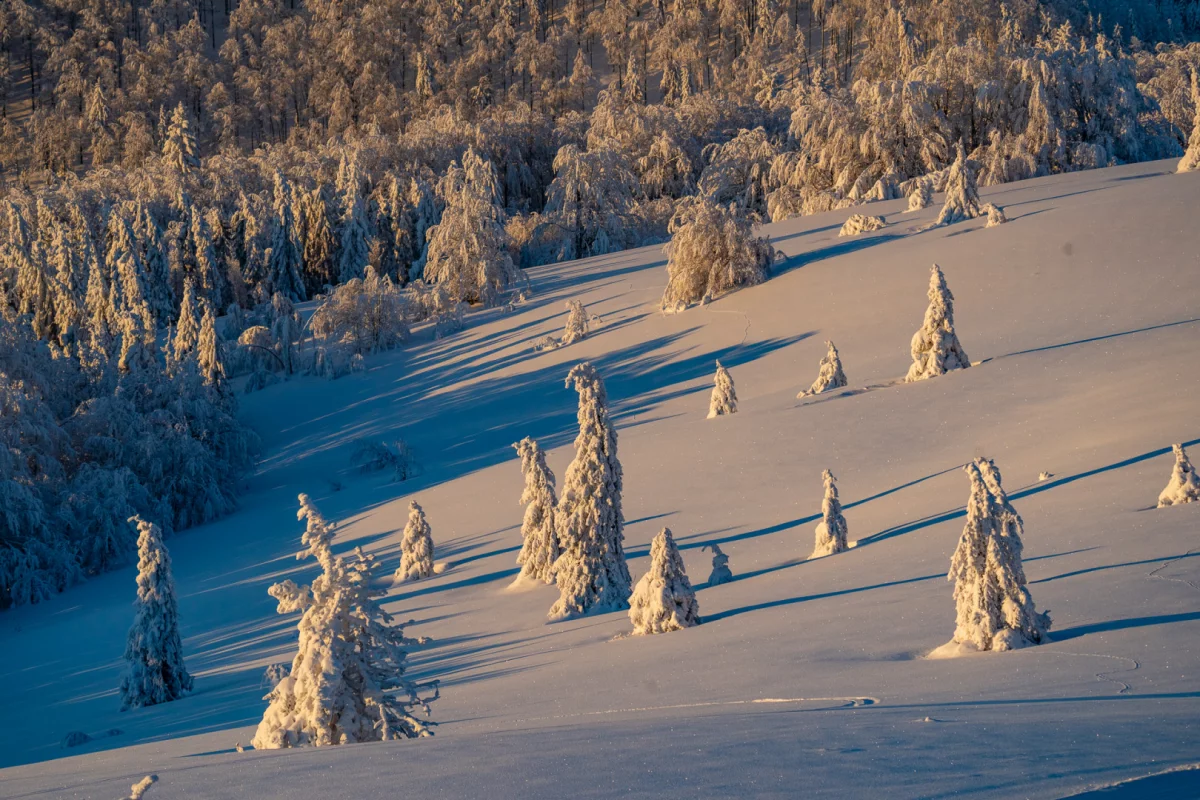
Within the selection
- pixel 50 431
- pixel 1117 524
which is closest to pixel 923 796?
pixel 1117 524

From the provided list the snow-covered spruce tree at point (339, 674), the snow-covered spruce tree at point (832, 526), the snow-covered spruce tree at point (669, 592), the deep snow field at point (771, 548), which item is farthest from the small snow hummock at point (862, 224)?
the snow-covered spruce tree at point (339, 674)

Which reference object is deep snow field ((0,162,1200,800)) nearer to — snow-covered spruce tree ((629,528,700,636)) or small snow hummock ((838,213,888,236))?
snow-covered spruce tree ((629,528,700,636))

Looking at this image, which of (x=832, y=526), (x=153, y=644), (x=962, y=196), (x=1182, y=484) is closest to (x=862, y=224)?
(x=962, y=196)

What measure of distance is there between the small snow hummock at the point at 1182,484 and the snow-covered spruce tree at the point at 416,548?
11.1m

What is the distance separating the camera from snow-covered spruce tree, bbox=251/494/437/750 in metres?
9.45

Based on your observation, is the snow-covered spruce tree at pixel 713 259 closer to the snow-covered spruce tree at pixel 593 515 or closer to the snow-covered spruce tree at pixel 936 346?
the snow-covered spruce tree at pixel 936 346

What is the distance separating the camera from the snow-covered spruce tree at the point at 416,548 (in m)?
20.6

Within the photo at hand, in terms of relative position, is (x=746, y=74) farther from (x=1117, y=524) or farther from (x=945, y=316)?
(x=1117, y=524)

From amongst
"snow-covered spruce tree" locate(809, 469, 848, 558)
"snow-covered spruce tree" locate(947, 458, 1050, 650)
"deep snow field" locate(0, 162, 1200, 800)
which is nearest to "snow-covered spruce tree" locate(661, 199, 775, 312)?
"deep snow field" locate(0, 162, 1200, 800)

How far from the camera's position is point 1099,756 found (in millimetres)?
5859

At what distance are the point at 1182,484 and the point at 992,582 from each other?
4.69 m

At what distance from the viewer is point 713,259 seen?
108 ft

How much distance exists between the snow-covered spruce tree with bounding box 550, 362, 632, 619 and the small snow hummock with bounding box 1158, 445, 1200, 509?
22.8ft

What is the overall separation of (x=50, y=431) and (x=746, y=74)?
61.3 m
